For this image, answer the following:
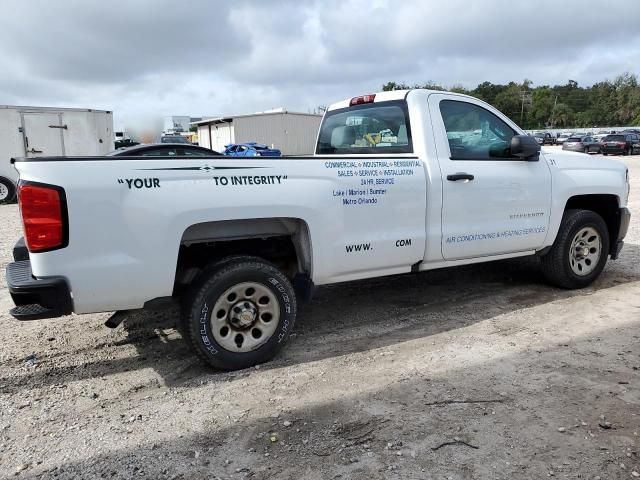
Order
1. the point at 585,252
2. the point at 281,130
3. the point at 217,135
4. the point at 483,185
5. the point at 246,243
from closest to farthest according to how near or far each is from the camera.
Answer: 1. the point at 246,243
2. the point at 483,185
3. the point at 585,252
4. the point at 281,130
5. the point at 217,135

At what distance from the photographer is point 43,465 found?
2674 millimetres

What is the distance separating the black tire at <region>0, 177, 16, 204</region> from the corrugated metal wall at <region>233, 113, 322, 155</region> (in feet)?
97.3

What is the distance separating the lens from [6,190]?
47.4 ft

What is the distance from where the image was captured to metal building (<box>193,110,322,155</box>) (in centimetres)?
4388

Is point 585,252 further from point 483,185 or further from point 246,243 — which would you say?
point 246,243

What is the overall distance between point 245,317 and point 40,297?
4.23 ft

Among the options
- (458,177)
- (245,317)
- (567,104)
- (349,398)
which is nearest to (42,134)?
(245,317)

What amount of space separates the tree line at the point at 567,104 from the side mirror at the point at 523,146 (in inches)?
3588

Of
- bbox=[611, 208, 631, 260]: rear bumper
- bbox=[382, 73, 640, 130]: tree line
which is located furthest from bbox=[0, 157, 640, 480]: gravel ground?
bbox=[382, 73, 640, 130]: tree line

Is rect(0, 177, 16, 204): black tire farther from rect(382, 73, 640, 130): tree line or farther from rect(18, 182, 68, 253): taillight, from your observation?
rect(382, 73, 640, 130): tree line

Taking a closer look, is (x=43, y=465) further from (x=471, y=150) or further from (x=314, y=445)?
(x=471, y=150)

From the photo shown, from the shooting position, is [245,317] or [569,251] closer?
[245,317]

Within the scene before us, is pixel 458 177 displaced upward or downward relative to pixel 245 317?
upward

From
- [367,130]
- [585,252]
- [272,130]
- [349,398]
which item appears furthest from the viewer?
[272,130]
